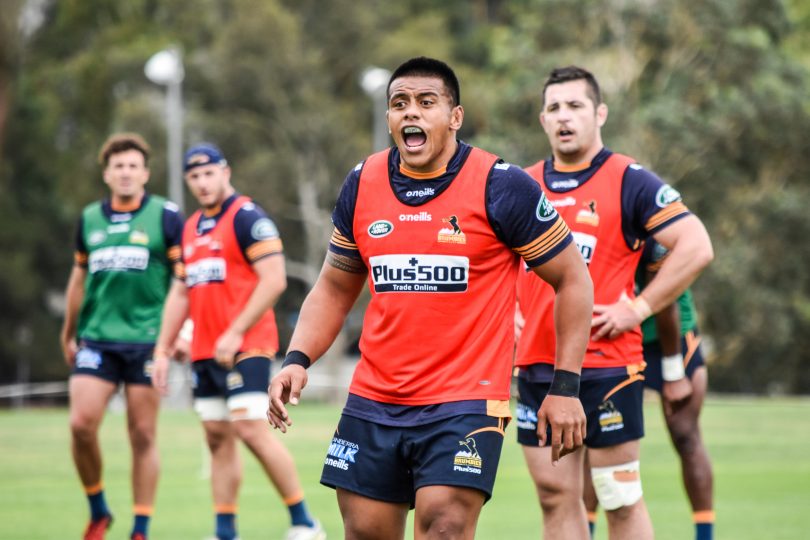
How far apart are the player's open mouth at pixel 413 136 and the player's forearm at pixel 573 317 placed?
840 mm

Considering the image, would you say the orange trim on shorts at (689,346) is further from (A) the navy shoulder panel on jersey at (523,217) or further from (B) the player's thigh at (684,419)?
(A) the navy shoulder panel on jersey at (523,217)

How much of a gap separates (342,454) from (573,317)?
114 centimetres

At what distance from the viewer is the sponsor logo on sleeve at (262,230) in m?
9.84

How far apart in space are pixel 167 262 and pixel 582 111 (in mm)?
4275

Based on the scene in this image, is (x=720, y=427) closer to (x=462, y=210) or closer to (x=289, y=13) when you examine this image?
(x=462, y=210)

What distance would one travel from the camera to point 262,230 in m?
9.87

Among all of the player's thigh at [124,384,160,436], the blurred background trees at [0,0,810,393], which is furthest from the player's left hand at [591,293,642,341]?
the blurred background trees at [0,0,810,393]

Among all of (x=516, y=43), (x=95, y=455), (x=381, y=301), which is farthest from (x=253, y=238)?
(x=516, y=43)

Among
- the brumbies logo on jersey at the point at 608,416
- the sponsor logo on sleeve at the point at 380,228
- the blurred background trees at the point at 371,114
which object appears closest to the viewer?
the sponsor logo on sleeve at the point at 380,228

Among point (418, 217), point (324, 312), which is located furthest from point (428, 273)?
point (324, 312)

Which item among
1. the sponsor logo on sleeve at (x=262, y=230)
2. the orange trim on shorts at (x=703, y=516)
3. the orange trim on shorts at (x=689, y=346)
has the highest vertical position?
the sponsor logo on sleeve at (x=262, y=230)

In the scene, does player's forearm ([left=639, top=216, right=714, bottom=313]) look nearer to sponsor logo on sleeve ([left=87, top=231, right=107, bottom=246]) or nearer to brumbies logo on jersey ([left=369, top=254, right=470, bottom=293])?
brumbies logo on jersey ([left=369, top=254, right=470, bottom=293])

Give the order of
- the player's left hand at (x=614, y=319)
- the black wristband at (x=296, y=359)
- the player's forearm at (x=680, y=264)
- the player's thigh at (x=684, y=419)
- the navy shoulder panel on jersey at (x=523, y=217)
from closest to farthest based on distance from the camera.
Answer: the navy shoulder panel on jersey at (x=523, y=217) < the black wristband at (x=296, y=359) < the player's left hand at (x=614, y=319) < the player's forearm at (x=680, y=264) < the player's thigh at (x=684, y=419)

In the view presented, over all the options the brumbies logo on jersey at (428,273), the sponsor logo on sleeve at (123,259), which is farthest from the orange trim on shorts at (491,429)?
the sponsor logo on sleeve at (123,259)
